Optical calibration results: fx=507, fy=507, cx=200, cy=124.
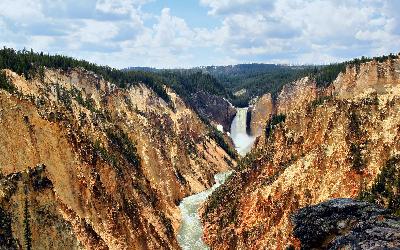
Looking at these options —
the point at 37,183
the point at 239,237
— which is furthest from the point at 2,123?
the point at 239,237

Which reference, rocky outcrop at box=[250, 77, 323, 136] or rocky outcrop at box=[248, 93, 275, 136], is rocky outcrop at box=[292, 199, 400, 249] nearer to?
rocky outcrop at box=[250, 77, 323, 136]

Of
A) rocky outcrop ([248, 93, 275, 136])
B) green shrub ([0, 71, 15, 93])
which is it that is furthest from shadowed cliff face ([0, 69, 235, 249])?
rocky outcrop ([248, 93, 275, 136])

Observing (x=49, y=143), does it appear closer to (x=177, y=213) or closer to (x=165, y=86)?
(x=177, y=213)

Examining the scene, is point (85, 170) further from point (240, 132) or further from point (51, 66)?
point (240, 132)

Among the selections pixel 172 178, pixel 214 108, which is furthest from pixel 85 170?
pixel 214 108

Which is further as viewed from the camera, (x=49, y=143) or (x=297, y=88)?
(x=297, y=88)

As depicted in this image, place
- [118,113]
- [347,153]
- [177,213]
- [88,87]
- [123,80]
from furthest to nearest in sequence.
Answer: [123,80] < [88,87] < [118,113] < [177,213] < [347,153]

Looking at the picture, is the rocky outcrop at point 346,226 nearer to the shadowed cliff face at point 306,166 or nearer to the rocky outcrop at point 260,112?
the shadowed cliff face at point 306,166
